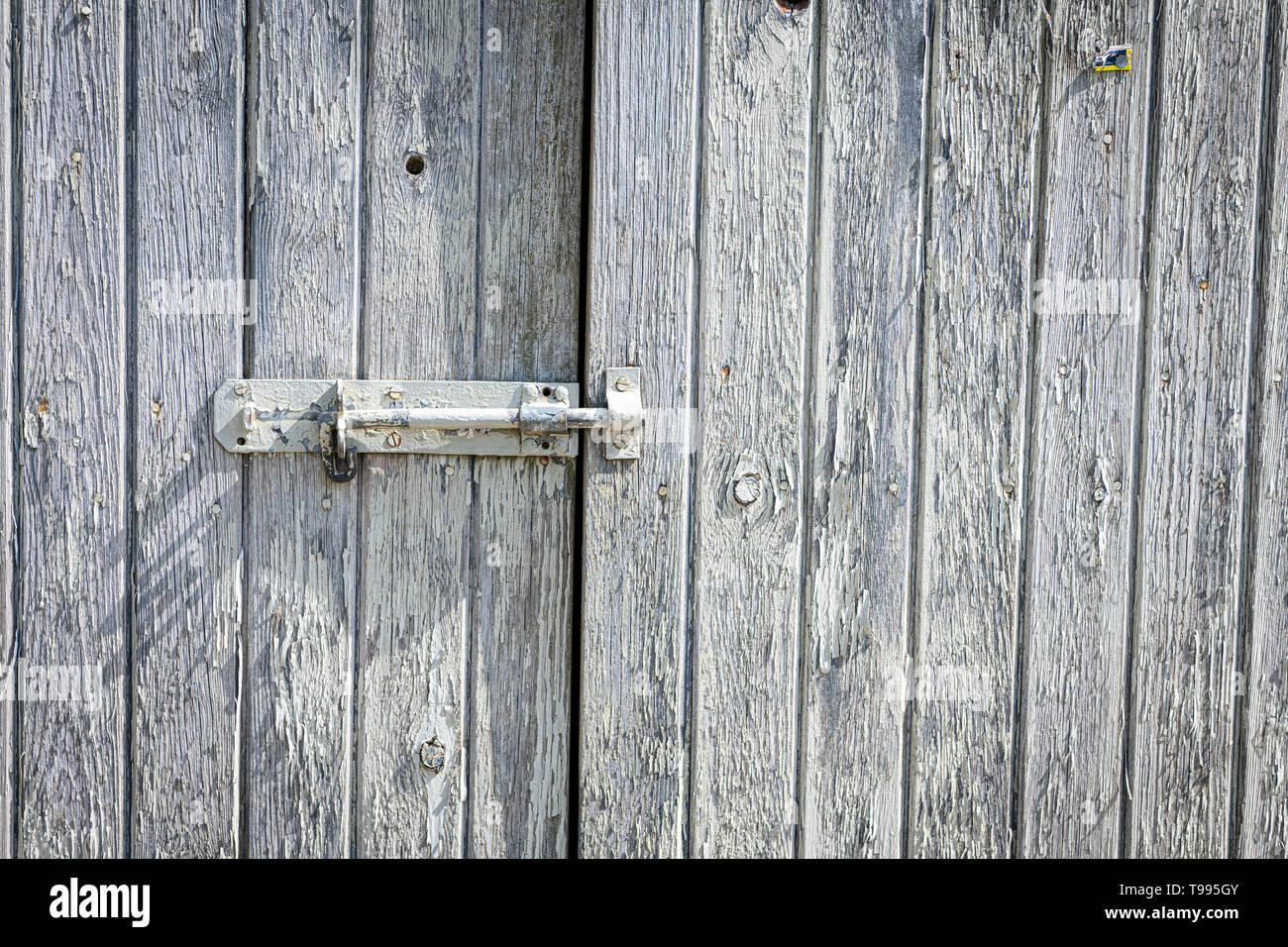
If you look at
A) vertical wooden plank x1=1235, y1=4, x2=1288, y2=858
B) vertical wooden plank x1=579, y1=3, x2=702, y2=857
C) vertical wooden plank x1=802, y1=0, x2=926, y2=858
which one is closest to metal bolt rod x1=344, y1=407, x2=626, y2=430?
vertical wooden plank x1=579, y1=3, x2=702, y2=857

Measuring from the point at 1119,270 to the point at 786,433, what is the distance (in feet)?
1.56

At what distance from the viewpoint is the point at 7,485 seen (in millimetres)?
1166

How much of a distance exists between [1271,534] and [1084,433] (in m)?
0.29

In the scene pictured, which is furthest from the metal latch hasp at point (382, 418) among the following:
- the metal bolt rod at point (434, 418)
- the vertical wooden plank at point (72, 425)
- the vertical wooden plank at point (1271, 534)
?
the vertical wooden plank at point (1271, 534)

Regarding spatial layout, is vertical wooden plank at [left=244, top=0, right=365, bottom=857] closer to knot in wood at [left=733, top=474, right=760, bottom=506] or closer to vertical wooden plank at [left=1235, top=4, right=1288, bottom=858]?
knot in wood at [left=733, top=474, right=760, bottom=506]

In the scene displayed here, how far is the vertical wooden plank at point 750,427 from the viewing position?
1.13m

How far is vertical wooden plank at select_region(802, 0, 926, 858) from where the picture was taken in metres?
1.14

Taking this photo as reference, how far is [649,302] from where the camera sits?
3.71ft

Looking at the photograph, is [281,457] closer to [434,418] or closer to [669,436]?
[434,418]

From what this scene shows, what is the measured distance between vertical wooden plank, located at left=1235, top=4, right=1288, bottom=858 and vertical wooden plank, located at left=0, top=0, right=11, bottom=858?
160cm

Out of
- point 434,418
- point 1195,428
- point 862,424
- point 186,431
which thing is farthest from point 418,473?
point 1195,428

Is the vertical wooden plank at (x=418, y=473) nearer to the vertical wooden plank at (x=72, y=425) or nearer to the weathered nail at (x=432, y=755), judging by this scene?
the weathered nail at (x=432, y=755)
